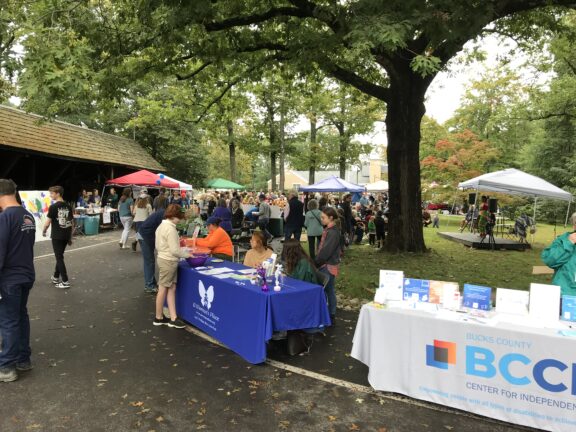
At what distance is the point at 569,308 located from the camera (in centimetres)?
375

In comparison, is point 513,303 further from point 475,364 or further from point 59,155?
point 59,155

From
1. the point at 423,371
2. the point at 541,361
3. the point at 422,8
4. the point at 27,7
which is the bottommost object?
the point at 423,371

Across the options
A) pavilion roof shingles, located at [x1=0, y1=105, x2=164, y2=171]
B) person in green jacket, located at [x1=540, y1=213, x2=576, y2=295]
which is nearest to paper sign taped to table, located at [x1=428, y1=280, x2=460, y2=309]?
person in green jacket, located at [x1=540, y1=213, x2=576, y2=295]

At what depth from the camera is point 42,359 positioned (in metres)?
4.85

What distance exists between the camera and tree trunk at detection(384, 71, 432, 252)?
439 inches

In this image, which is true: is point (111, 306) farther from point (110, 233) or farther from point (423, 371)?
point (110, 233)

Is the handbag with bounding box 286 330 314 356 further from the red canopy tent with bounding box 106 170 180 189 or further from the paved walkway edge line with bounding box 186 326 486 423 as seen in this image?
the red canopy tent with bounding box 106 170 180 189

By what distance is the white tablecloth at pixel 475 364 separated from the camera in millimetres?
3396

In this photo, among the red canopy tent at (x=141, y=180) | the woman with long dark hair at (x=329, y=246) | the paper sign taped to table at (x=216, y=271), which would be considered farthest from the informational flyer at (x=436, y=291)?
the red canopy tent at (x=141, y=180)

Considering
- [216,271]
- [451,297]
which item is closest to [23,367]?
[216,271]

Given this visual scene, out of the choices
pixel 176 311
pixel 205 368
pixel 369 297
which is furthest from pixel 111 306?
pixel 369 297

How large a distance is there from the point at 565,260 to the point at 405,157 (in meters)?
7.18

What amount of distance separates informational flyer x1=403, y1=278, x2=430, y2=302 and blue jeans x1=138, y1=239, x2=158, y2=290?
5.10m

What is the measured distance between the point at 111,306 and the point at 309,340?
3660 millimetres
